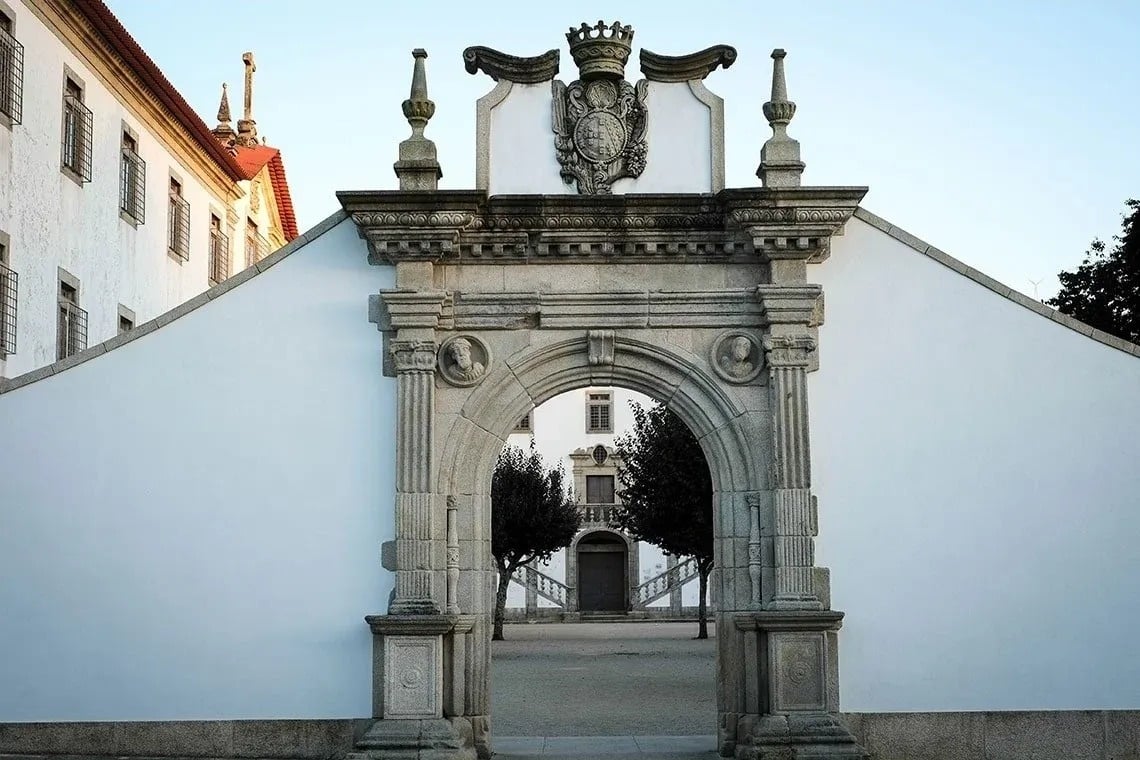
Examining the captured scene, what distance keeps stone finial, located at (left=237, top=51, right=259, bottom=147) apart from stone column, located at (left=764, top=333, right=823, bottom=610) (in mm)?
21663

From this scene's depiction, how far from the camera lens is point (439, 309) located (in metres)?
12.0

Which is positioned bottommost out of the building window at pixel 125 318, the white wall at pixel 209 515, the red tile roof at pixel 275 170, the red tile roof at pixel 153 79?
the white wall at pixel 209 515

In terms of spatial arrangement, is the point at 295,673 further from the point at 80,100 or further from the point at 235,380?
the point at 80,100

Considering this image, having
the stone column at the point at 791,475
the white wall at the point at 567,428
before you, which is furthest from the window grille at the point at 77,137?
the white wall at the point at 567,428

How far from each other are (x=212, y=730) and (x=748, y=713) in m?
4.23

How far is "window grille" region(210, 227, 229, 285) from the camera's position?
2630 centimetres

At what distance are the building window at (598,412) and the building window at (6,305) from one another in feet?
108

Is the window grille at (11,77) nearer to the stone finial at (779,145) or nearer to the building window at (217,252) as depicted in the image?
the stone finial at (779,145)

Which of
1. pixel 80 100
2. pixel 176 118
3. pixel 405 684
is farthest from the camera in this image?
pixel 176 118

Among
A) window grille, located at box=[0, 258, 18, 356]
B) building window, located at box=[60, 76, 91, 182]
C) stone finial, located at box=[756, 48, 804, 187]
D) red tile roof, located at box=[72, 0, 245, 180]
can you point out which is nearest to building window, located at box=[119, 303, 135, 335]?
building window, located at box=[60, 76, 91, 182]

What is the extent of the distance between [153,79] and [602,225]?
1170 cm

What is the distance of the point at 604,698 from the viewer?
17.8 metres

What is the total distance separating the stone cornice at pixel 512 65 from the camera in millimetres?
12336

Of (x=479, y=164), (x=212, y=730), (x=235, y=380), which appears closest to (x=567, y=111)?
(x=479, y=164)
